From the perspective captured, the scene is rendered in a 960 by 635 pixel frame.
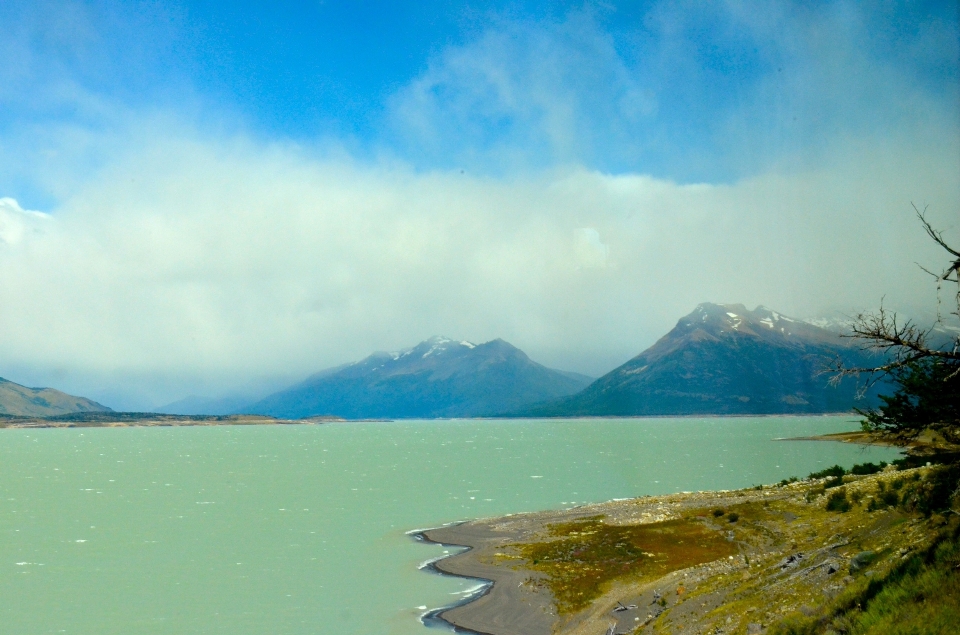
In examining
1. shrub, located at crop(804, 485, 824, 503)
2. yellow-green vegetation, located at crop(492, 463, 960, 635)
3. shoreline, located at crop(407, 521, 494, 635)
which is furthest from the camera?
shrub, located at crop(804, 485, 824, 503)

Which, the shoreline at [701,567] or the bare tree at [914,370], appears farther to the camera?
the shoreline at [701,567]

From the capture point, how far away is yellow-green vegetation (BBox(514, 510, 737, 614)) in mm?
35844

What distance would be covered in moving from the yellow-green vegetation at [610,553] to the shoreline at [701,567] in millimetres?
541

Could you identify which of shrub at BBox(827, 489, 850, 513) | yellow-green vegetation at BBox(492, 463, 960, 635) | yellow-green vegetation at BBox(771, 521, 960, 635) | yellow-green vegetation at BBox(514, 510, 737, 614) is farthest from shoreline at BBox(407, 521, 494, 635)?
shrub at BBox(827, 489, 850, 513)

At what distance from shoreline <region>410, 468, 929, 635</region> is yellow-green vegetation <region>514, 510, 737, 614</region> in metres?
0.54

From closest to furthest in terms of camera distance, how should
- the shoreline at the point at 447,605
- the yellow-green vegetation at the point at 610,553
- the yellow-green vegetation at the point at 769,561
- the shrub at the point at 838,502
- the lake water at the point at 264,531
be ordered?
the yellow-green vegetation at the point at 769,561 < the shoreline at the point at 447,605 < the lake water at the point at 264,531 < the yellow-green vegetation at the point at 610,553 < the shrub at the point at 838,502

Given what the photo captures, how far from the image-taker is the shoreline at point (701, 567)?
22.0 metres

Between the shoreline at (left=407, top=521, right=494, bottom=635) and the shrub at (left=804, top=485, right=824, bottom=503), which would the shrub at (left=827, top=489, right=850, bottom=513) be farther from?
the shoreline at (left=407, top=521, right=494, bottom=635)

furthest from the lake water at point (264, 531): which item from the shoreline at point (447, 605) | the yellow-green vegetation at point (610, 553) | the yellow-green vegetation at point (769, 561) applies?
the yellow-green vegetation at point (769, 561)

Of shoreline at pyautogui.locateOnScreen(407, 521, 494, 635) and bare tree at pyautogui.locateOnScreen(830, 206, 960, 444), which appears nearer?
bare tree at pyautogui.locateOnScreen(830, 206, 960, 444)

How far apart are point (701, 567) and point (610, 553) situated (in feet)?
30.5

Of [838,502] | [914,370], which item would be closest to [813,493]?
[838,502]

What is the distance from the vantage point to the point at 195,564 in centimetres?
4644

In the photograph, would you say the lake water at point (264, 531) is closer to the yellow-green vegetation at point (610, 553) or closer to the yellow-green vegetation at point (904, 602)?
the yellow-green vegetation at point (610, 553)
